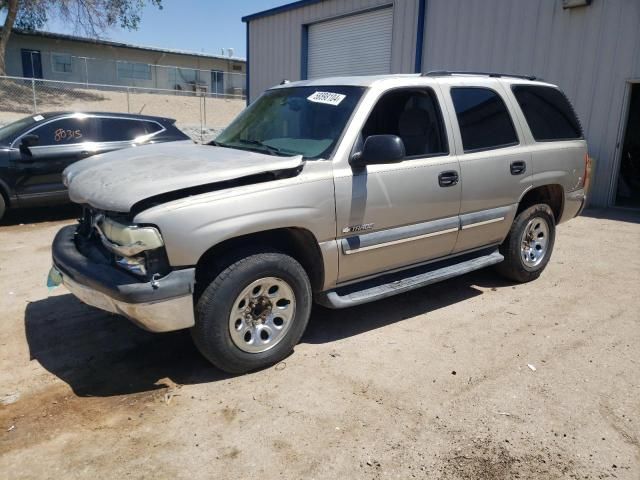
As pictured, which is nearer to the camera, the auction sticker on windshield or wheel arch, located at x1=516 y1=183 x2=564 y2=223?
the auction sticker on windshield

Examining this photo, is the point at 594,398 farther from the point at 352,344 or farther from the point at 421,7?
the point at 421,7

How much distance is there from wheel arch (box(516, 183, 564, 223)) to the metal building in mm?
5644

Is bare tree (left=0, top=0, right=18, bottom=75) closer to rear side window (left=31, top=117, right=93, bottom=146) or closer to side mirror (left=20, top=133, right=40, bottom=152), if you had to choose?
rear side window (left=31, top=117, right=93, bottom=146)

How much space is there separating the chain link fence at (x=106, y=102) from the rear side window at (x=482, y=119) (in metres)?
19.4

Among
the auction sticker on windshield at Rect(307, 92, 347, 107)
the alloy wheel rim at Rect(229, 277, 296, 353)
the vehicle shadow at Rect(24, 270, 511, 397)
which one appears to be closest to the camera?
the alloy wheel rim at Rect(229, 277, 296, 353)

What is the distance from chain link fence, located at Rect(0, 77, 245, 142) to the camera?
78.7 feet

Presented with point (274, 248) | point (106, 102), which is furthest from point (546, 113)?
point (106, 102)

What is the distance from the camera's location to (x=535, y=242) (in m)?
5.59

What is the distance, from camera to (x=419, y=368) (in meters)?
3.76

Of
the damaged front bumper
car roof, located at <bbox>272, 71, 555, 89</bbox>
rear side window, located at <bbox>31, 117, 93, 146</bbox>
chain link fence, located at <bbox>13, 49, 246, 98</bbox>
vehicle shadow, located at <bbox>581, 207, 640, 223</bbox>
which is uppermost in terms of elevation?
chain link fence, located at <bbox>13, 49, 246, 98</bbox>

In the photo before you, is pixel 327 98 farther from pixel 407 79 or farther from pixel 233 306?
pixel 233 306

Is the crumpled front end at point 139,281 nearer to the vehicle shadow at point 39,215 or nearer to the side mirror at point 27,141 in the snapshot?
the side mirror at point 27,141

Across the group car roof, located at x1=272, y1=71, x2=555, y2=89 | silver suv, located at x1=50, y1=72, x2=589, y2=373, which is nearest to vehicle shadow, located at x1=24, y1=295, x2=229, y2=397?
silver suv, located at x1=50, y1=72, x2=589, y2=373

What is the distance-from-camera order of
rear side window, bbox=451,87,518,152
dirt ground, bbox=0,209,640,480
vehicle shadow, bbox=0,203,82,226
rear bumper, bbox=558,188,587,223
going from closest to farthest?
1. dirt ground, bbox=0,209,640,480
2. rear side window, bbox=451,87,518,152
3. rear bumper, bbox=558,188,587,223
4. vehicle shadow, bbox=0,203,82,226
